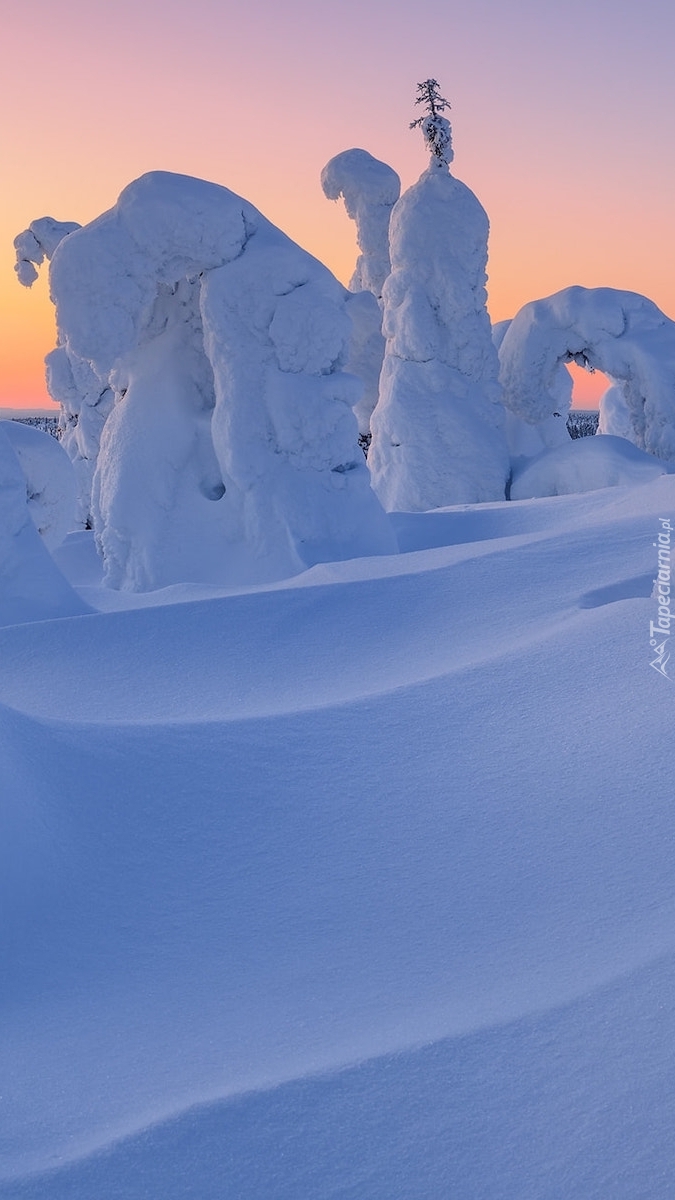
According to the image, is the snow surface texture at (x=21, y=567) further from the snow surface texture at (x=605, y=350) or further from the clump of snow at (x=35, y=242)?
the clump of snow at (x=35, y=242)

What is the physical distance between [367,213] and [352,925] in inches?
608

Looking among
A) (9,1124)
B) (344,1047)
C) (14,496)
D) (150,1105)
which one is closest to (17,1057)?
(9,1124)

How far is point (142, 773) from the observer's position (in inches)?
124

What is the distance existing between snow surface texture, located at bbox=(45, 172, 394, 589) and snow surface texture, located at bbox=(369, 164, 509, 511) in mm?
3823

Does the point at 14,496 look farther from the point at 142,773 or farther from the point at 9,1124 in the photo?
the point at 9,1124

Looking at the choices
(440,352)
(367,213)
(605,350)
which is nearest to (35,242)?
(367,213)

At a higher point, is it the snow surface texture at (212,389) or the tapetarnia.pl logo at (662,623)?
the snow surface texture at (212,389)

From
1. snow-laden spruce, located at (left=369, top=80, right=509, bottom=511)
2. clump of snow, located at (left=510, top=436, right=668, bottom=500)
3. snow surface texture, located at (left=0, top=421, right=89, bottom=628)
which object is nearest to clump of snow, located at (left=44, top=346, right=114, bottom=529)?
snow-laden spruce, located at (left=369, top=80, right=509, bottom=511)

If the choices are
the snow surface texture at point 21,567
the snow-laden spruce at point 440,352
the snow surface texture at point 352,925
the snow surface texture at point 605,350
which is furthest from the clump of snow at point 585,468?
the snow surface texture at point 352,925

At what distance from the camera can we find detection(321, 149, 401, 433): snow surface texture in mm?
15461

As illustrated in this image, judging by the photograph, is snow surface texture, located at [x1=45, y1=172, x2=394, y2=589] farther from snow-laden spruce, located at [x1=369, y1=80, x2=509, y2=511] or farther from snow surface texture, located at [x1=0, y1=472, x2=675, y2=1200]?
snow surface texture, located at [x1=0, y1=472, x2=675, y2=1200]

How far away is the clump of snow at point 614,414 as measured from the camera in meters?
21.0

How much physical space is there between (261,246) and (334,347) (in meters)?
1.05

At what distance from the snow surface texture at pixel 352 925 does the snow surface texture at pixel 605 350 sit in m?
8.16
